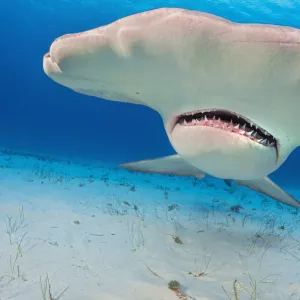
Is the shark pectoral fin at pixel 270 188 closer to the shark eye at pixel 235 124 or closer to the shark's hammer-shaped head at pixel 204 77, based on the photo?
the shark's hammer-shaped head at pixel 204 77

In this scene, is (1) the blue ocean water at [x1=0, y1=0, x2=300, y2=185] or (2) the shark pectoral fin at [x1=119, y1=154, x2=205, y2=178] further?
(1) the blue ocean water at [x1=0, y1=0, x2=300, y2=185]

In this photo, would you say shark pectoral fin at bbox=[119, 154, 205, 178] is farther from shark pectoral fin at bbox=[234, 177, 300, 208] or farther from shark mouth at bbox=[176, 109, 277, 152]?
shark mouth at bbox=[176, 109, 277, 152]

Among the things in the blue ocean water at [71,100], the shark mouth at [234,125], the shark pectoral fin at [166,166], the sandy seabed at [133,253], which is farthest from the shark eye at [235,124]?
the blue ocean water at [71,100]

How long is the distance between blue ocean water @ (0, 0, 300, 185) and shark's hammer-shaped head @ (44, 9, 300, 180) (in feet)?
76.8

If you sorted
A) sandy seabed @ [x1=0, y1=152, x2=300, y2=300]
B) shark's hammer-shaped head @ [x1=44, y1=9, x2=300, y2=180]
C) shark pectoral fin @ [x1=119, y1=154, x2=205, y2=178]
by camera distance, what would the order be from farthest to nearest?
1. shark pectoral fin @ [x1=119, y1=154, x2=205, y2=178]
2. sandy seabed @ [x1=0, y1=152, x2=300, y2=300]
3. shark's hammer-shaped head @ [x1=44, y1=9, x2=300, y2=180]

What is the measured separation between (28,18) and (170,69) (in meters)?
58.5

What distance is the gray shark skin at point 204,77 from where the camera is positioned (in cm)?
144

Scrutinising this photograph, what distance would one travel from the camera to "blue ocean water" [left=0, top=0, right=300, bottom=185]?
2648 cm

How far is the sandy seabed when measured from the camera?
2.34 metres

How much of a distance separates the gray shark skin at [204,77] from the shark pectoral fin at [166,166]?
1.70 m

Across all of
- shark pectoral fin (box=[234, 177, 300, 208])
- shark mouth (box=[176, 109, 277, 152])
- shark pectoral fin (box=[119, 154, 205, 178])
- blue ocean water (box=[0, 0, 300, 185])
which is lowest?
shark pectoral fin (box=[234, 177, 300, 208])

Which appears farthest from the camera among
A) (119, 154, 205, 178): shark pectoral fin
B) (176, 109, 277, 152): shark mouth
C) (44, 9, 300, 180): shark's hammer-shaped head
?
(119, 154, 205, 178): shark pectoral fin

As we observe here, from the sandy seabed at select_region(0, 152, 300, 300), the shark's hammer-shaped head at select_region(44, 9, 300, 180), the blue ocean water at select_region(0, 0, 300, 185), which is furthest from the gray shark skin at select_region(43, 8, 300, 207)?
the blue ocean water at select_region(0, 0, 300, 185)

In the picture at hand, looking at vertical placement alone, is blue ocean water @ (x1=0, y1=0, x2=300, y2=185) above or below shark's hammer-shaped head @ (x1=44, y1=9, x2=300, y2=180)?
above
